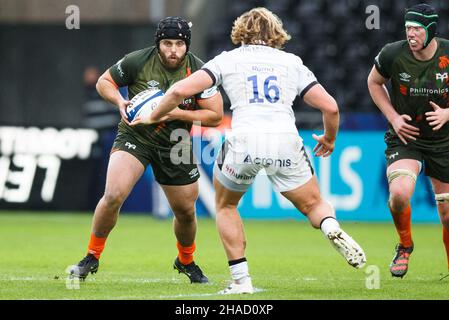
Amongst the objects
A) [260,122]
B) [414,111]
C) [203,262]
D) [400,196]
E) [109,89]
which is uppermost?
[109,89]

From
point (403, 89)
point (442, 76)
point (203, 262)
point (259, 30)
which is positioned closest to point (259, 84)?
point (259, 30)

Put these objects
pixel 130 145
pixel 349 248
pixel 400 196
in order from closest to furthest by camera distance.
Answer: pixel 349 248 → pixel 130 145 → pixel 400 196

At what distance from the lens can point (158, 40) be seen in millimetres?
8250

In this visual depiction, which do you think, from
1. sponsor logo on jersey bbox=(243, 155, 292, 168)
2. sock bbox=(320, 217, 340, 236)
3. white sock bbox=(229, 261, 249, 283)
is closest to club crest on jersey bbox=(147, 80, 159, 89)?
sponsor logo on jersey bbox=(243, 155, 292, 168)

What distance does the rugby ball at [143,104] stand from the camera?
8117mm

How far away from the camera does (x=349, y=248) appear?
700 centimetres

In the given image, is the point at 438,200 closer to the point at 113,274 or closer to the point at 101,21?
the point at 113,274

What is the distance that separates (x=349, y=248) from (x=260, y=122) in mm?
1064

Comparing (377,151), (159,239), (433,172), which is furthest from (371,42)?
(433,172)

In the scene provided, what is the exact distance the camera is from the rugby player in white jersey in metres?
7.16

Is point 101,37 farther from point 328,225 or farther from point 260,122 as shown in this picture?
point 328,225

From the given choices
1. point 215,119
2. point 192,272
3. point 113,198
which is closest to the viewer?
point 113,198

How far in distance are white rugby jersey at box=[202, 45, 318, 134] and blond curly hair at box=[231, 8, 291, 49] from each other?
0.09 m

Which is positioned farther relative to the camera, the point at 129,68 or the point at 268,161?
the point at 129,68
